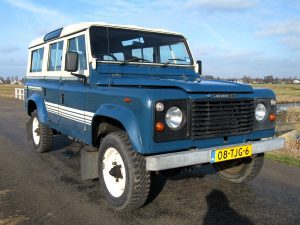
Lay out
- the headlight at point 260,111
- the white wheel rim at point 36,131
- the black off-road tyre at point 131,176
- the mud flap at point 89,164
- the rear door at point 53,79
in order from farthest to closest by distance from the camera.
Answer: the white wheel rim at point 36,131
the rear door at point 53,79
the mud flap at point 89,164
the headlight at point 260,111
the black off-road tyre at point 131,176

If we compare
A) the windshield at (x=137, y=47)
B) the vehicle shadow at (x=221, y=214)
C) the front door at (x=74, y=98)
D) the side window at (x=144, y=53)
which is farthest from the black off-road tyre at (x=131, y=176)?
the side window at (x=144, y=53)

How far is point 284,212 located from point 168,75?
250 centimetres

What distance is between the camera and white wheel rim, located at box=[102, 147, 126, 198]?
177 inches

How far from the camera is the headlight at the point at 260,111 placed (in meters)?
4.87

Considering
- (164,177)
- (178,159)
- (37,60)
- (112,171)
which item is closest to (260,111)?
(178,159)

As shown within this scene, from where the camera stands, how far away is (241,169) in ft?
18.3

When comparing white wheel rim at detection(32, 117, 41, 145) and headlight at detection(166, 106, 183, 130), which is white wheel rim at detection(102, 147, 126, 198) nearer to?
headlight at detection(166, 106, 183, 130)

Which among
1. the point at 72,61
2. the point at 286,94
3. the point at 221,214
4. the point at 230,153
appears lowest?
the point at 286,94

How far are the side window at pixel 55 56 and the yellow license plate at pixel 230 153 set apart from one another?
10.9 ft

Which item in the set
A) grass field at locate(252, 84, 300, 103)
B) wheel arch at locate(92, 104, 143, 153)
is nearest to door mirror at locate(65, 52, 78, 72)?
wheel arch at locate(92, 104, 143, 153)

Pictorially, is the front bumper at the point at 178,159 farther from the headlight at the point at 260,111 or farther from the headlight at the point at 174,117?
the headlight at the point at 260,111

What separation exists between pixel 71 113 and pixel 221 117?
2.45 metres

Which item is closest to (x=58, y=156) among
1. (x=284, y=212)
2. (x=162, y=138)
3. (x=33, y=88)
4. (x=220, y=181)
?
(x=33, y=88)

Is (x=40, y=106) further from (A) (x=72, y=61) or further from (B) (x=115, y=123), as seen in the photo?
(B) (x=115, y=123)
